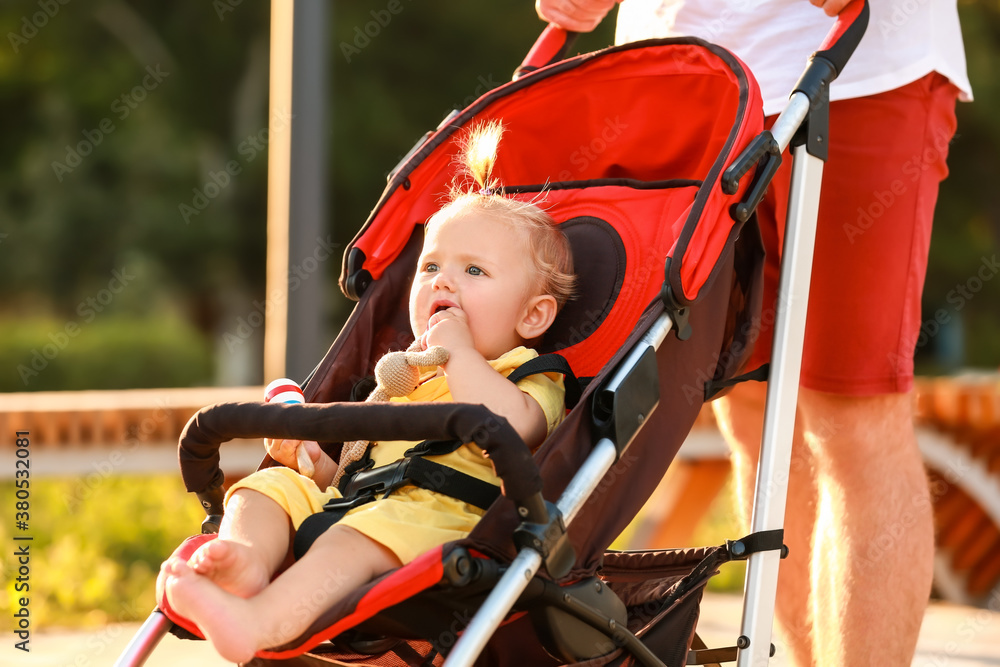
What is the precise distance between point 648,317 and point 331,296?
17.1 meters

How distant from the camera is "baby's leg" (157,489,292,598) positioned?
1735 mm

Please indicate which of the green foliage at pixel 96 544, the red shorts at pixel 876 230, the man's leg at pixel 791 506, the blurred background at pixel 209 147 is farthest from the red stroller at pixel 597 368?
the blurred background at pixel 209 147

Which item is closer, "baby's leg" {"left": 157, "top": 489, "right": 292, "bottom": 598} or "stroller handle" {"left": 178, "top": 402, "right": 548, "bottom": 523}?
"stroller handle" {"left": 178, "top": 402, "right": 548, "bottom": 523}

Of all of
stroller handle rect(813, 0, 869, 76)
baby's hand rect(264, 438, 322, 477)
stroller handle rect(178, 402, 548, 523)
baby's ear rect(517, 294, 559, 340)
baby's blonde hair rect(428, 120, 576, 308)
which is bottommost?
stroller handle rect(178, 402, 548, 523)

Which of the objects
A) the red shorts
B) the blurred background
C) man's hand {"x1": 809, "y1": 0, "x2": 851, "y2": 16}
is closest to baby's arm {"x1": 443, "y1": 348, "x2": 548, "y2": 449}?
the red shorts

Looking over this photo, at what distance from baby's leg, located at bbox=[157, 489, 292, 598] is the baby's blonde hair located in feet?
2.43

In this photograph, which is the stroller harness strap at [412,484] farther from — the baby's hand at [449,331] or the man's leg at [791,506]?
the man's leg at [791,506]

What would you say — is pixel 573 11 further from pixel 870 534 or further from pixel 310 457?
pixel 870 534

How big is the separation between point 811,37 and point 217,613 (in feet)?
5.72

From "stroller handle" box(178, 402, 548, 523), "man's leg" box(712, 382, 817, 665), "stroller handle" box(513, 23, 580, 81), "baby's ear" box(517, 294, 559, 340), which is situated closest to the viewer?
"stroller handle" box(178, 402, 548, 523)

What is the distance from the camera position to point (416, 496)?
201cm

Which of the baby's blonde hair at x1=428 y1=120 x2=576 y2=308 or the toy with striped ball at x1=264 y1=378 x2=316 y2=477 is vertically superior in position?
the baby's blonde hair at x1=428 y1=120 x2=576 y2=308

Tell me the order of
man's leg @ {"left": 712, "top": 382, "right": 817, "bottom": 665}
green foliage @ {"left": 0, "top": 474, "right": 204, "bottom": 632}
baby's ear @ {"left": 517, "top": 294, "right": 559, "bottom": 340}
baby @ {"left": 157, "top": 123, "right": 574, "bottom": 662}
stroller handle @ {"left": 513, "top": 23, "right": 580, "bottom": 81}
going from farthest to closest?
green foliage @ {"left": 0, "top": 474, "right": 204, "bottom": 632} → stroller handle @ {"left": 513, "top": 23, "right": 580, "bottom": 81} → man's leg @ {"left": 712, "top": 382, "right": 817, "bottom": 665} → baby's ear @ {"left": 517, "top": 294, "right": 559, "bottom": 340} → baby @ {"left": 157, "top": 123, "right": 574, "bottom": 662}

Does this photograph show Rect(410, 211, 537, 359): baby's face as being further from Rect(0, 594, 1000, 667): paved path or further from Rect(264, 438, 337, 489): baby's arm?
Rect(0, 594, 1000, 667): paved path
